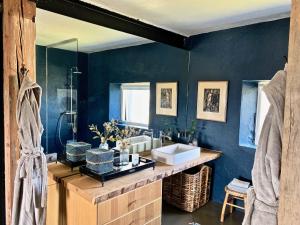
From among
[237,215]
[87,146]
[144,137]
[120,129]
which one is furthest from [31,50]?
[237,215]

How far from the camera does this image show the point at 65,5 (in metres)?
1.88

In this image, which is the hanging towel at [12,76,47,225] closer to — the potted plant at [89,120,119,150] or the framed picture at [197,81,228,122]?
the potted plant at [89,120,119,150]

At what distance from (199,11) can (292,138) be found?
1.89m

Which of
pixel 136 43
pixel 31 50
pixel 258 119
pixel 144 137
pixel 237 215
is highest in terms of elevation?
pixel 136 43

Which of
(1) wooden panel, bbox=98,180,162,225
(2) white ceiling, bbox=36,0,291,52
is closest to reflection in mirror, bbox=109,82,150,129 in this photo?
(2) white ceiling, bbox=36,0,291,52

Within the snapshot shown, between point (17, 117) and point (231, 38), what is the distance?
2.49 m

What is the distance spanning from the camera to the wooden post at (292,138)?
0.77 metres

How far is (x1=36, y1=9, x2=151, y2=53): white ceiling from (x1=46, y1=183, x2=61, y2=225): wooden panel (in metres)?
1.25

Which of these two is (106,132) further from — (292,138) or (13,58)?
(292,138)

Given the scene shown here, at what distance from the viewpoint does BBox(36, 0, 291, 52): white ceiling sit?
2.02 metres

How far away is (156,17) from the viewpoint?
2.44m

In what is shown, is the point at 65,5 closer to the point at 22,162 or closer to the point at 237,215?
the point at 22,162

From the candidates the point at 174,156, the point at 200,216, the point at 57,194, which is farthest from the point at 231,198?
the point at 57,194

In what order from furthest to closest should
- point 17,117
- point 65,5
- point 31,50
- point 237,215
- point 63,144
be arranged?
point 237,215 < point 63,144 < point 65,5 < point 31,50 < point 17,117
